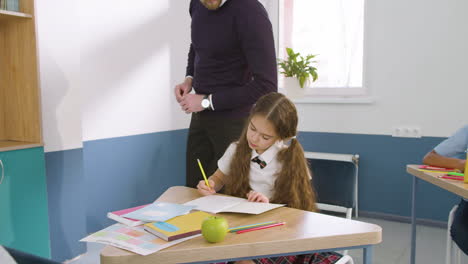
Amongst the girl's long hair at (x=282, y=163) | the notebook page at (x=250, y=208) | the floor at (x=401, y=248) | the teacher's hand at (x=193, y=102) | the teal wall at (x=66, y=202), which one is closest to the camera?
the notebook page at (x=250, y=208)

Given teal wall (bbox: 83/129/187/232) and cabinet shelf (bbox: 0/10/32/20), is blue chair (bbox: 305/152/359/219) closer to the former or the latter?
teal wall (bbox: 83/129/187/232)

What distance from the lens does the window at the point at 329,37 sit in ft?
12.0

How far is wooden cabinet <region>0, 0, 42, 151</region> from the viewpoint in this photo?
1.91m

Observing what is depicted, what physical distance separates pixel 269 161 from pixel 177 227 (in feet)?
2.14

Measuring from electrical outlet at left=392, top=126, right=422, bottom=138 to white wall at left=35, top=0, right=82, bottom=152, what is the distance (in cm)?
257

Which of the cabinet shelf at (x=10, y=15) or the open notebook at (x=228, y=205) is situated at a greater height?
the cabinet shelf at (x=10, y=15)

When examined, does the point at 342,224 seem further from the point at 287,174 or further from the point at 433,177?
the point at 433,177

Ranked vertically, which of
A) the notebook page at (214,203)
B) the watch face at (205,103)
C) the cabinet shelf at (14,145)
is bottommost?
the notebook page at (214,203)

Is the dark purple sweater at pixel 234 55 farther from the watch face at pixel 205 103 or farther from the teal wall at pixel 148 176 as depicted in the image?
the teal wall at pixel 148 176

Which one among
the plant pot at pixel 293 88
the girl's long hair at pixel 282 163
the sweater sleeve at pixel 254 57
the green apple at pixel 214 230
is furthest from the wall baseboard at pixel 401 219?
the green apple at pixel 214 230

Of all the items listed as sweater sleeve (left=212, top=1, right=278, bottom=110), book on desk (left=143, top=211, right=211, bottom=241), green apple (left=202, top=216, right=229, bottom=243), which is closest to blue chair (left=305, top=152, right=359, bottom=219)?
sweater sleeve (left=212, top=1, right=278, bottom=110)

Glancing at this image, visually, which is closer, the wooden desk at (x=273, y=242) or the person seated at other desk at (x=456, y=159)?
the wooden desk at (x=273, y=242)

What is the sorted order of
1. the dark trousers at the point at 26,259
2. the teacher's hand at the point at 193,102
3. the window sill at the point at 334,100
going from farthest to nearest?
the window sill at the point at 334,100 < the teacher's hand at the point at 193,102 < the dark trousers at the point at 26,259

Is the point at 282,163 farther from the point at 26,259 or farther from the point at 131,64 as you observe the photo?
the point at 131,64
